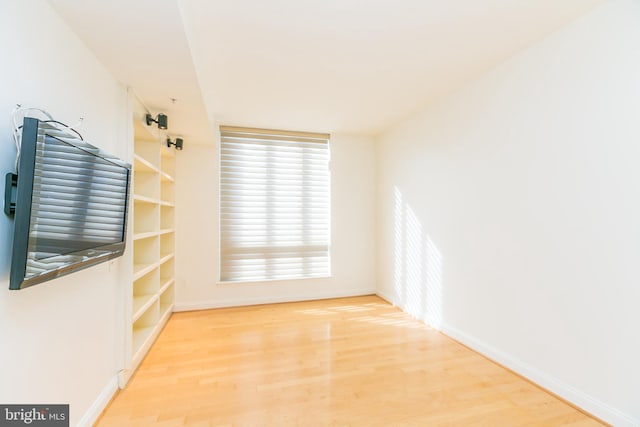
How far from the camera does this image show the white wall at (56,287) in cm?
113

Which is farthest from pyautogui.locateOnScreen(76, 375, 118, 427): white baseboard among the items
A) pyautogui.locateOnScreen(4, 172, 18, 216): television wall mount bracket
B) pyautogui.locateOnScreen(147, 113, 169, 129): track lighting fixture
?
pyautogui.locateOnScreen(147, 113, 169, 129): track lighting fixture

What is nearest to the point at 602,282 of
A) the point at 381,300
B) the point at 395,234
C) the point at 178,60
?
the point at 395,234

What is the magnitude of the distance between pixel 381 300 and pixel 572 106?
3.22 m

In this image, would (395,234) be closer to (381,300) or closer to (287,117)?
(381,300)

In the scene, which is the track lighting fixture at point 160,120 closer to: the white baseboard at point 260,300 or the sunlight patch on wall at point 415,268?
the white baseboard at point 260,300

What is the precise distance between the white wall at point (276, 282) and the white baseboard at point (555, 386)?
1.89 meters

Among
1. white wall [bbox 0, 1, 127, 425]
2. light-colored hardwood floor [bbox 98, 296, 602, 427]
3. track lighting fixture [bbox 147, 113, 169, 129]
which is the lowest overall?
light-colored hardwood floor [bbox 98, 296, 602, 427]

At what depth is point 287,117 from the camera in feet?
11.8

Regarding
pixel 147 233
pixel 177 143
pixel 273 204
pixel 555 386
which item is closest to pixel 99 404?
pixel 147 233

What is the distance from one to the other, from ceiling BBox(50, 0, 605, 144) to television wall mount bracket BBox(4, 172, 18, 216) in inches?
36.1

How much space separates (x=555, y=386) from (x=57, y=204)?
10.6 feet

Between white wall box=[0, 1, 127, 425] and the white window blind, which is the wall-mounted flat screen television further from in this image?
the white window blind

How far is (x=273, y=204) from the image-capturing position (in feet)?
13.5

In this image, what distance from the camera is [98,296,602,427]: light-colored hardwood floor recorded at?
1761mm
